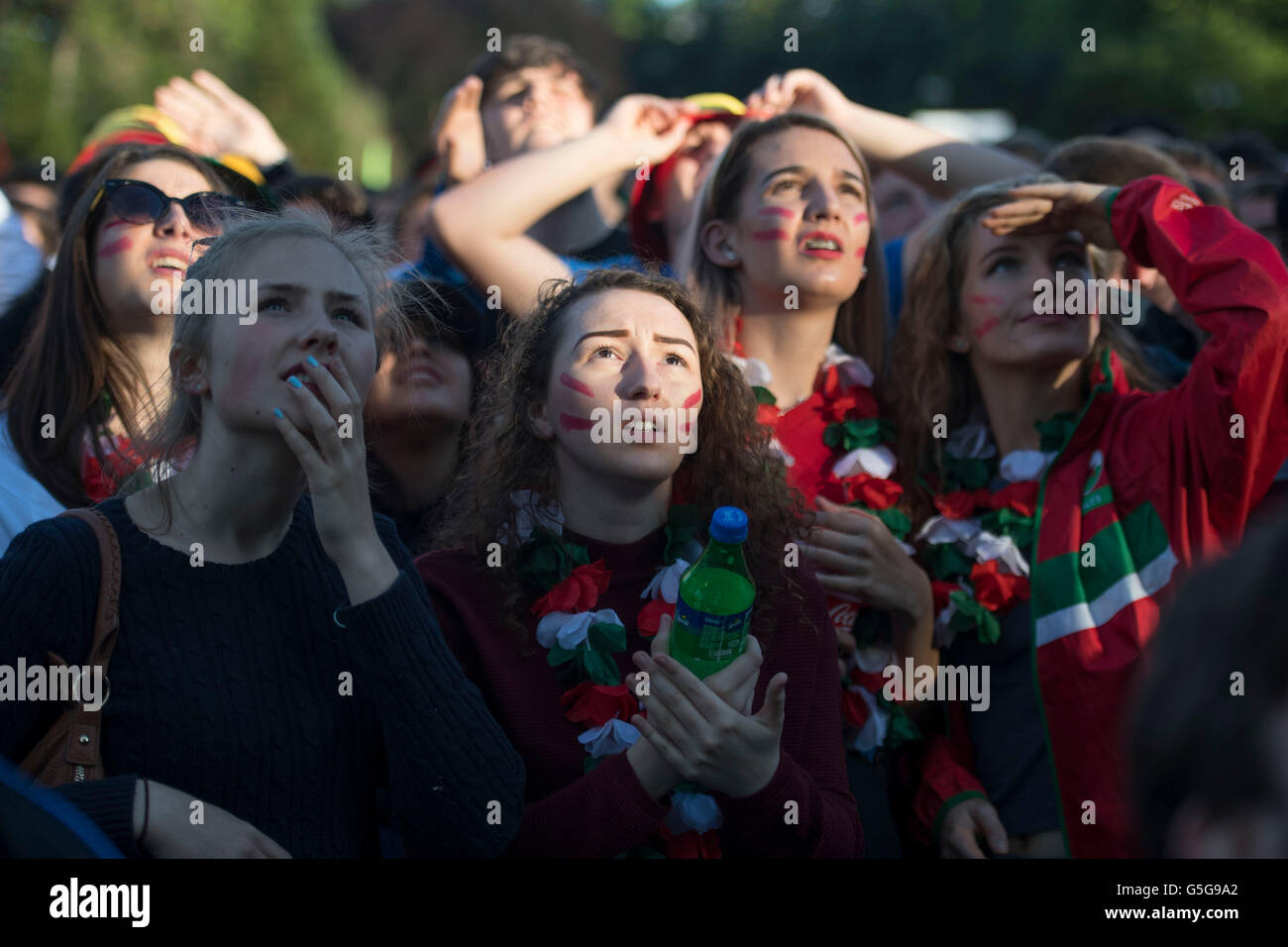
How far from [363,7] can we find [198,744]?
3321cm

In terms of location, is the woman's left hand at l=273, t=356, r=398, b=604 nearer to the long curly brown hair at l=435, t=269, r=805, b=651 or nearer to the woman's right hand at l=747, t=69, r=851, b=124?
the long curly brown hair at l=435, t=269, r=805, b=651

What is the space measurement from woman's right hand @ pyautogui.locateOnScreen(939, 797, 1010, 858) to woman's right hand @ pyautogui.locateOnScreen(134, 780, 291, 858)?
5.17 feet

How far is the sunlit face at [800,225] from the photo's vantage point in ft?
11.1

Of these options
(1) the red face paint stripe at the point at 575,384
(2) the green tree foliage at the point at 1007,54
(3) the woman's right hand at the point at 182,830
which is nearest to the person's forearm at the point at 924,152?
(1) the red face paint stripe at the point at 575,384

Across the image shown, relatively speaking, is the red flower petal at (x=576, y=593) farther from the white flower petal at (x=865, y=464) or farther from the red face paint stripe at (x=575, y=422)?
the white flower petal at (x=865, y=464)

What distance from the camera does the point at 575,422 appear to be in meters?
2.69

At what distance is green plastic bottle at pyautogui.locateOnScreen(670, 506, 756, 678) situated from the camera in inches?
88.4

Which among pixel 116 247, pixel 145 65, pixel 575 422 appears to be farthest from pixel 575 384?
pixel 145 65

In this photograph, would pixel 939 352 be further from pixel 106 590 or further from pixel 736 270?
pixel 106 590

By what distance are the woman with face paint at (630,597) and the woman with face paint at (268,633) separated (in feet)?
0.86

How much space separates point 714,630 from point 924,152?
93.4 inches

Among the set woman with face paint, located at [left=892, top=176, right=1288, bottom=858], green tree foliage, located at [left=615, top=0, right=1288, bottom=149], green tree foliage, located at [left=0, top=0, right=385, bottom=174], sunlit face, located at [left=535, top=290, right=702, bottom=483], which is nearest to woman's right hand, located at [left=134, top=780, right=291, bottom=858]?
sunlit face, located at [left=535, top=290, right=702, bottom=483]

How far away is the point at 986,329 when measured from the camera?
3.34m

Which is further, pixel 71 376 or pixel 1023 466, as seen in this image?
pixel 1023 466
